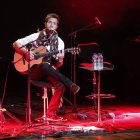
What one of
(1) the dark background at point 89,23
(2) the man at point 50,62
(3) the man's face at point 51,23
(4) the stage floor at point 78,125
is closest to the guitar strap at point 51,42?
(2) the man at point 50,62

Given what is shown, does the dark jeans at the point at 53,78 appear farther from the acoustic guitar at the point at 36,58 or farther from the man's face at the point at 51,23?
the man's face at the point at 51,23

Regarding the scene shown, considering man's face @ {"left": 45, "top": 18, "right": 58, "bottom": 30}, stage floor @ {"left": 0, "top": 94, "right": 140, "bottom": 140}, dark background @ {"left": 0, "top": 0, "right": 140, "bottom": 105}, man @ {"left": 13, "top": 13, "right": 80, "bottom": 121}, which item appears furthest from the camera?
dark background @ {"left": 0, "top": 0, "right": 140, "bottom": 105}

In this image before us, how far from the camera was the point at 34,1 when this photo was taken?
1029cm

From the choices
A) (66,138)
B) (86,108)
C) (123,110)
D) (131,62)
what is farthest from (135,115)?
(131,62)

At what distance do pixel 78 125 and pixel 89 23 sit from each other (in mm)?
4584

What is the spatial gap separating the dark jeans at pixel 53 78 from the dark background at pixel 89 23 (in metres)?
3.77

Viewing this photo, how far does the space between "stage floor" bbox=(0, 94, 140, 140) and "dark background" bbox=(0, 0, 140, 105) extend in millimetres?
2352

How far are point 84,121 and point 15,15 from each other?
4534mm

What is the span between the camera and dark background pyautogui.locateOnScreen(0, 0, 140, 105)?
10273mm

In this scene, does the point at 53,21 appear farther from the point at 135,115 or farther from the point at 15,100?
the point at 15,100

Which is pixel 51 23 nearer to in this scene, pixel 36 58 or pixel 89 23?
pixel 36 58

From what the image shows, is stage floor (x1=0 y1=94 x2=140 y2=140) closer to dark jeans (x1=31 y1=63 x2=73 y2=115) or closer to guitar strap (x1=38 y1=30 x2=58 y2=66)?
dark jeans (x1=31 y1=63 x2=73 y2=115)

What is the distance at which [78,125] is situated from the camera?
246 inches

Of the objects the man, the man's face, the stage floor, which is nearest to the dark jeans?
the man
